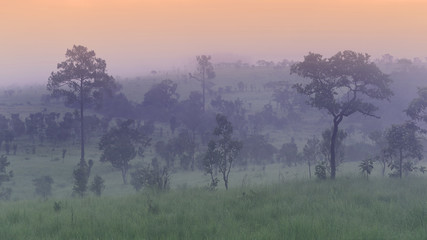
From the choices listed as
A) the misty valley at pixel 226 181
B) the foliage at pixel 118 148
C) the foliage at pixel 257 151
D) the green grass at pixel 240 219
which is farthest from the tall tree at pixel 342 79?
the foliage at pixel 257 151

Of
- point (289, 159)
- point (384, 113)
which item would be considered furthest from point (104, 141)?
point (384, 113)

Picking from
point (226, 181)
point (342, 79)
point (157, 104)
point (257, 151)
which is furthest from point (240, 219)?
point (157, 104)

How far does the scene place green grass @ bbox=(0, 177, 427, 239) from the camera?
676 centimetres

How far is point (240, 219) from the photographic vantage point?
7.96 meters

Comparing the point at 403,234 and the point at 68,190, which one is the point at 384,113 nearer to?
the point at 68,190

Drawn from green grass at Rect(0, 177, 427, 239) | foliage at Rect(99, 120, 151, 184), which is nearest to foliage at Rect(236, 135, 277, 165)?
foliage at Rect(99, 120, 151, 184)

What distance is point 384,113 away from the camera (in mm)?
76062

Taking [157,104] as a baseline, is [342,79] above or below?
below

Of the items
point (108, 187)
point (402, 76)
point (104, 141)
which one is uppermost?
point (402, 76)

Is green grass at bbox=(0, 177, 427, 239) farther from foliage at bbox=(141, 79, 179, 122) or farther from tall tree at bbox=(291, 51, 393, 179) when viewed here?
foliage at bbox=(141, 79, 179, 122)

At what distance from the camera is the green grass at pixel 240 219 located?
6.76 m

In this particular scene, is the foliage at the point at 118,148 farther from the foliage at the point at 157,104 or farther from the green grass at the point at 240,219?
the foliage at the point at 157,104

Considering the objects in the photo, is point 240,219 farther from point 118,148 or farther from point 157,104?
Result: point 157,104

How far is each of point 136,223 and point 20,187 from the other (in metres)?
28.8
